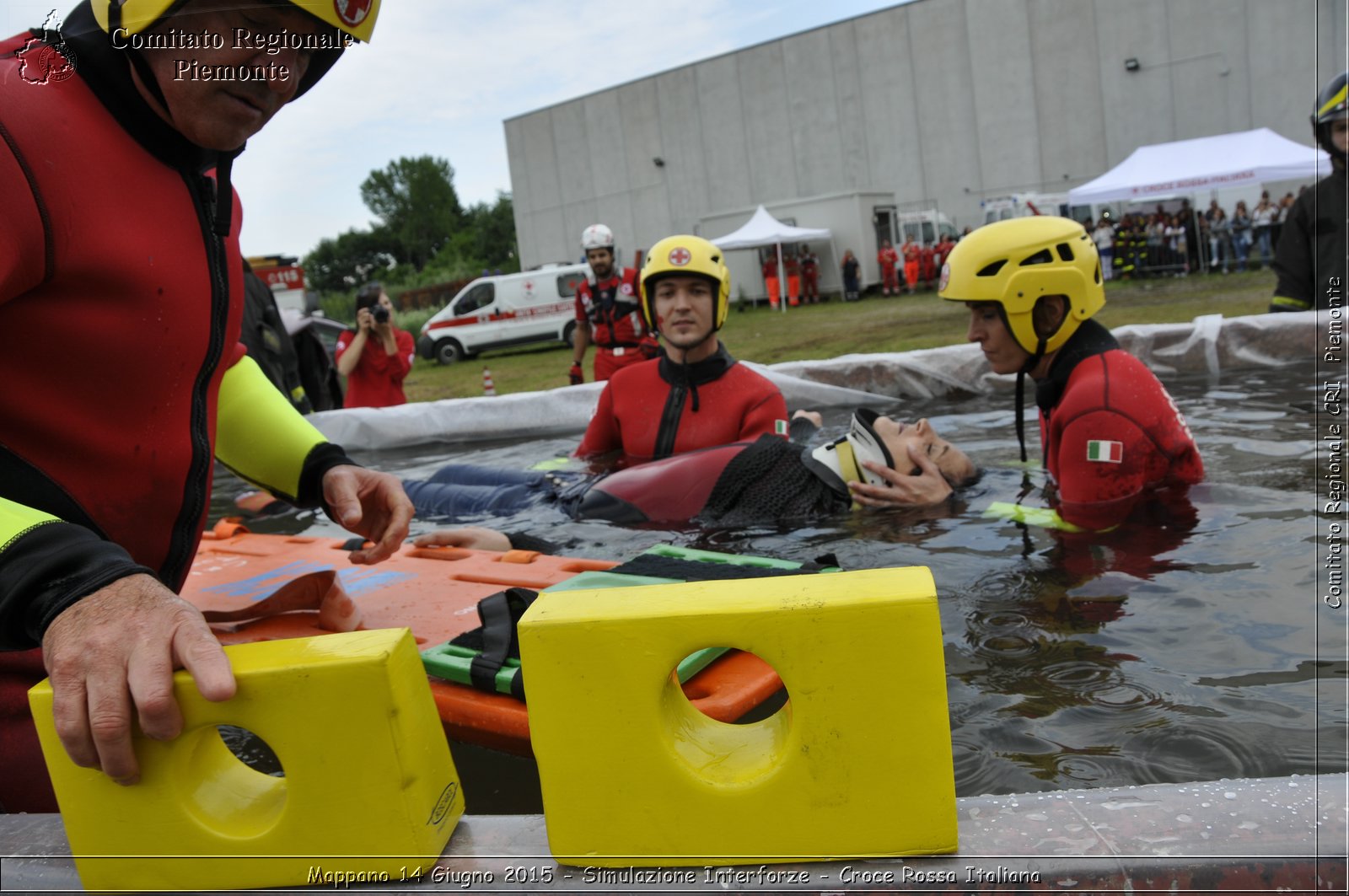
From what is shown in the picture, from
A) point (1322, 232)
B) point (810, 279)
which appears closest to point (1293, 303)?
point (1322, 232)

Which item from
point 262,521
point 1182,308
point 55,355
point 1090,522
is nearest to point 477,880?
point 55,355

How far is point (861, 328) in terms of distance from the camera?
17.2 metres

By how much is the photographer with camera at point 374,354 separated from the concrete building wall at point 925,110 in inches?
762

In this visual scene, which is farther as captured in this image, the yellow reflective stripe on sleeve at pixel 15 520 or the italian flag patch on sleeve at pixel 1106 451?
the italian flag patch on sleeve at pixel 1106 451

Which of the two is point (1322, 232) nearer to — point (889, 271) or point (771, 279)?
point (889, 271)

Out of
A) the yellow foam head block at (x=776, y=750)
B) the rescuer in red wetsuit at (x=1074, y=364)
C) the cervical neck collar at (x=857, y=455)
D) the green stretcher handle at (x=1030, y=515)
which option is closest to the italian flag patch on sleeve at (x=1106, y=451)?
the rescuer in red wetsuit at (x=1074, y=364)

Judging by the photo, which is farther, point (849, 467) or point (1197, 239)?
point (1197, 239)

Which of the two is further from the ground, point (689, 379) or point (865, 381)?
point (689, 379)

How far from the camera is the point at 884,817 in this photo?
152 cm

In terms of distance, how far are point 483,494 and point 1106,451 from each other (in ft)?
12.1

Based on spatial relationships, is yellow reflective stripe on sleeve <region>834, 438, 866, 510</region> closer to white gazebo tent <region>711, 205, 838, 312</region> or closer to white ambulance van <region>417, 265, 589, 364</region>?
white ambulance van <region>417, 265, 589, 364</region>

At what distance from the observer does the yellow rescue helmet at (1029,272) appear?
441 centimetres

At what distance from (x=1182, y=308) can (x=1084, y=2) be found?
Answer: 21.6 m

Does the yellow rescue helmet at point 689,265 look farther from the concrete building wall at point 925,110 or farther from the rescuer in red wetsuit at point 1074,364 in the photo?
the concrete building wall at point 925,110
